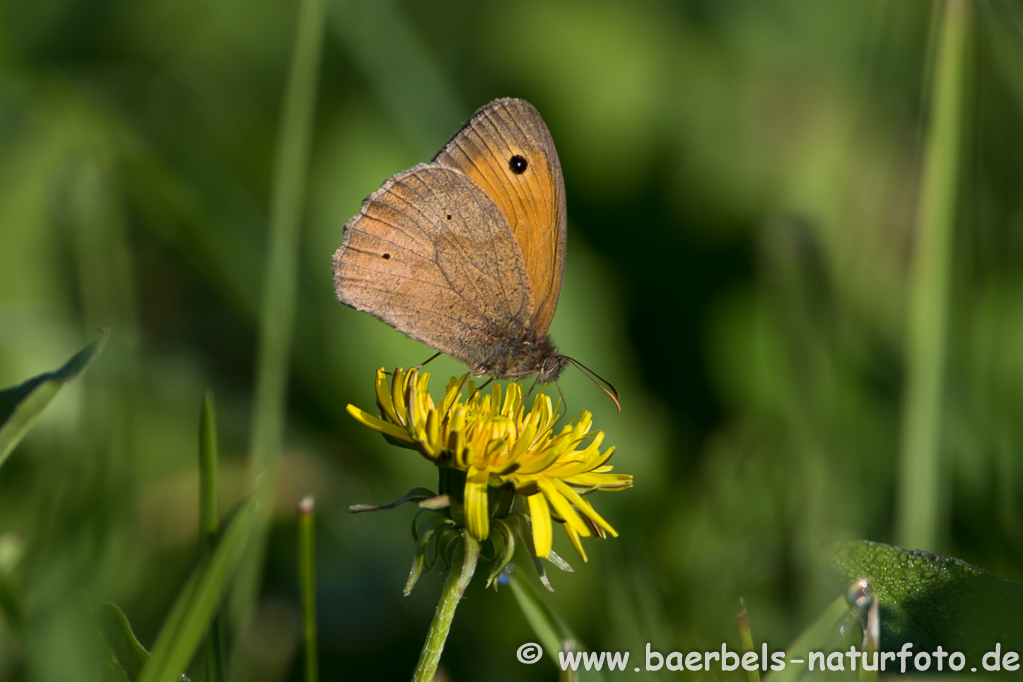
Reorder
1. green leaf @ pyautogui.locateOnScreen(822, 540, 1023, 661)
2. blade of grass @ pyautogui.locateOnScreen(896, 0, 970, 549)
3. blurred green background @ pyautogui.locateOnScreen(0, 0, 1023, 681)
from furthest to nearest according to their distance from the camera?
blurred green background @ pyautogui.locateOnScreen(0, 0, 1023, 681), blade of grass @ pyautogui.locateOnScreen(896, 0, 970, 549), green leaf @ pyautogui.locateOnScreen(822, 540, 1023, 661)

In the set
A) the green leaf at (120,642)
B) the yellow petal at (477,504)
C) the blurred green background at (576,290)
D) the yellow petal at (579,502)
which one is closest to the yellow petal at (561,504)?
the yellow petal at (579,502)

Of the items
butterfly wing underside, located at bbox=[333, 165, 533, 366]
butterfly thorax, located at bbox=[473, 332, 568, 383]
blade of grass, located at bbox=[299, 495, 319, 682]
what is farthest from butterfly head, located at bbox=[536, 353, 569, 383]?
blade of grass, located at bbox=[299, 495, 319, 682]

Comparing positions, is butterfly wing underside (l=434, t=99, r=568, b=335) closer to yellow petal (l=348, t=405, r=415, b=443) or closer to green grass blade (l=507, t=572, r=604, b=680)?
yellow petal (l=348, t=405, r=415, b=443)

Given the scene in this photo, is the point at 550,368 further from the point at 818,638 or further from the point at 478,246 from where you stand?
the point at 818,638

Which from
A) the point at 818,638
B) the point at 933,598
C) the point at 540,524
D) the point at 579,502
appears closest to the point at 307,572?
the point at 540,524

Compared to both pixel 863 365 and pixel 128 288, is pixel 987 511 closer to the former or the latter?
pixel 863 365

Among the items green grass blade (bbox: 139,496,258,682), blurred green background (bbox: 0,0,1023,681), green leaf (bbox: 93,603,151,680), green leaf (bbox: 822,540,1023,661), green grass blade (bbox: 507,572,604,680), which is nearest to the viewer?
green grass blade (bbox: 139,496,258,682)

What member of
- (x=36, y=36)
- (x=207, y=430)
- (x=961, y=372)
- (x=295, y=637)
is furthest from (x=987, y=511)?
(x=36, y=36)
